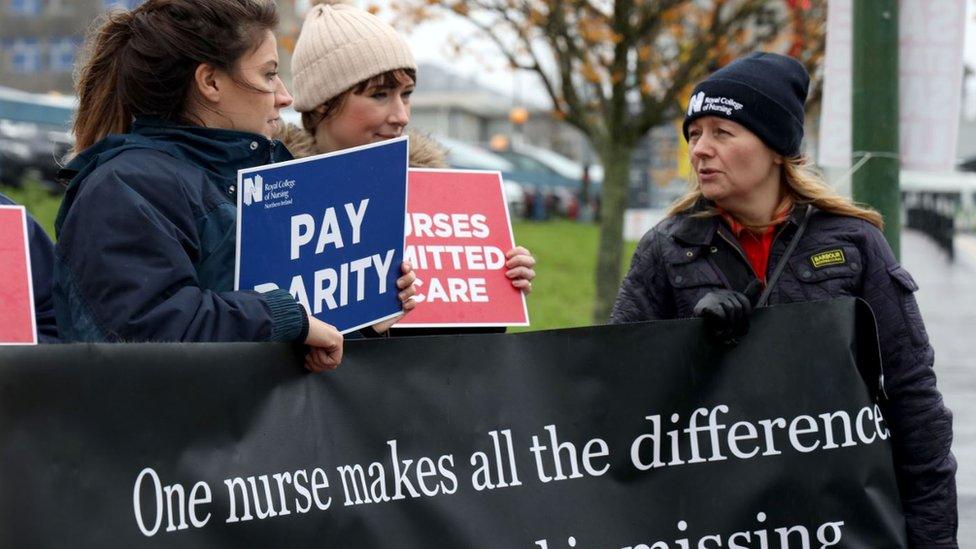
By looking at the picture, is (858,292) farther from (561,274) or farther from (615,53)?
(561,274)

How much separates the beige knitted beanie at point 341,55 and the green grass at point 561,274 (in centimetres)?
269

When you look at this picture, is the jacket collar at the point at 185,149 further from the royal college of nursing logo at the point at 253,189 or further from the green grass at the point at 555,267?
the green grass at the point at 555,267

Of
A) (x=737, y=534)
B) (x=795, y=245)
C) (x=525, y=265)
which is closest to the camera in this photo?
(x=737, y=534)

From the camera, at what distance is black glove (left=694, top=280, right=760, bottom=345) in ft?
10.9

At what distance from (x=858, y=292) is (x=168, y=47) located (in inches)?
67.6

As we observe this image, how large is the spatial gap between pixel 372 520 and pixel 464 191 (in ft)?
4.09

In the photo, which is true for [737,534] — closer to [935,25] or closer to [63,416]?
[63,416]

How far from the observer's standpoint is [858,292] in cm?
351

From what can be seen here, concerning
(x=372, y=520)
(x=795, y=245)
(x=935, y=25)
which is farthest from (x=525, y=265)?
(x=935, y=25)

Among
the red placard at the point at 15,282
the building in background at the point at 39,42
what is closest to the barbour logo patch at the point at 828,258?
the red placard at the point at 15,282

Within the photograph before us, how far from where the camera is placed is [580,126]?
1330 centimetres

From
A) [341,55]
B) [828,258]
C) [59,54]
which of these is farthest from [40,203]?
[59,54]

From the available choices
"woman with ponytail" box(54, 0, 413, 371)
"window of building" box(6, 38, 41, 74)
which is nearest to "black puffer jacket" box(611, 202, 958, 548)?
"woman with ponytail" box(54, 0, 413, 371)

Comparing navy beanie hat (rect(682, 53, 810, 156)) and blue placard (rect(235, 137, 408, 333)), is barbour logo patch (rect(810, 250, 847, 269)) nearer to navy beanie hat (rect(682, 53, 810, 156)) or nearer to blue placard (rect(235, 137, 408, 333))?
navy beanie hat (rect(682, 53, 810, 156))
